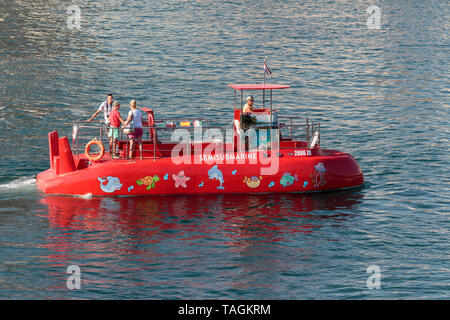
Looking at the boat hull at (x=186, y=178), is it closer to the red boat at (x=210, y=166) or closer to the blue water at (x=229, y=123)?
the red boat at (x=210, y=166)

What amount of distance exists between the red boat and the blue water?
20.2 inches

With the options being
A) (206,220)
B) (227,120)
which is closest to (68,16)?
(227,120)

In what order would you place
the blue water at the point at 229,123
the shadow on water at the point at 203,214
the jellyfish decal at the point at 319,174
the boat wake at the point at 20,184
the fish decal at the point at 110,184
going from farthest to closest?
the boat wake at the point at 20,184 < the jellyfish decal at the point at 319,174 < the fish decal at the point at 110,184 < the shadow on water at the point at 203,214 < the blue water at the point at 229,123

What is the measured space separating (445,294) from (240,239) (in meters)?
6.17

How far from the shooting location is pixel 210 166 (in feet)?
79.9

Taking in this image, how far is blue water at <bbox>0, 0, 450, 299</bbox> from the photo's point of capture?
18422 millimetres

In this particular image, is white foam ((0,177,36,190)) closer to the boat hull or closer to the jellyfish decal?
the boat hull

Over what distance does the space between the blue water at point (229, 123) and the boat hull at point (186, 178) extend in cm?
42

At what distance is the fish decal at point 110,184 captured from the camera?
24109 millimetres

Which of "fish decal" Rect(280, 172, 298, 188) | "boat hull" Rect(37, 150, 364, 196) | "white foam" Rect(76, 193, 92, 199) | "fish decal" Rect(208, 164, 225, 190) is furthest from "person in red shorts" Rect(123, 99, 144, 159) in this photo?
"fish decal" Rect(280, 172, 298, 188)

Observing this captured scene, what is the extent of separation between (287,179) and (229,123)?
11665mm

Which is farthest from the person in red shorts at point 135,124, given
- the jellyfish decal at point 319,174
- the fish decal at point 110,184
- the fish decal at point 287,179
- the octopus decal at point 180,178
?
the jellyfish decal at point 319,174

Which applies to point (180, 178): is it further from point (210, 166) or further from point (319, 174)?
point (319, 174)

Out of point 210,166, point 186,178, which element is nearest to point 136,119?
point 186,178
